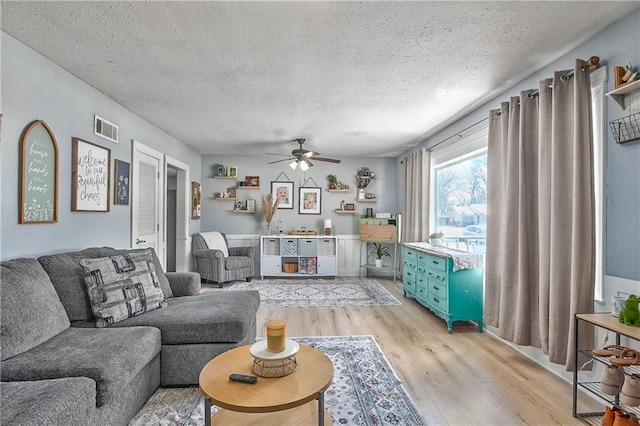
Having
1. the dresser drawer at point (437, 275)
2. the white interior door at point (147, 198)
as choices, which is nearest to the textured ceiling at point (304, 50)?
the white interior door at point (147, 198)

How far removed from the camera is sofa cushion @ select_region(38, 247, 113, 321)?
2.25 metres

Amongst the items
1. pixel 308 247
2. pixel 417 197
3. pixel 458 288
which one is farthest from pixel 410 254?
pixel 308 247

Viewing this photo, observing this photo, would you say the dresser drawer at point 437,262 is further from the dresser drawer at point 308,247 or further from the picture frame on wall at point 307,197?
the picture frame on wall at point 307,197

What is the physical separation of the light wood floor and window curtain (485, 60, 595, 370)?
244mm

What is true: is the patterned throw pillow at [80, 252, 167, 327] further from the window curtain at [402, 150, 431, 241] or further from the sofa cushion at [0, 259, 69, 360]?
the window curtain at [402, 150, 431, 241]

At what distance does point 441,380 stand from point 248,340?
151 cm

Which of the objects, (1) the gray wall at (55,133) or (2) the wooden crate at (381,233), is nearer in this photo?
(1) the gray wall at (55,133)

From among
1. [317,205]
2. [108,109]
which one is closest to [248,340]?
[108,109]

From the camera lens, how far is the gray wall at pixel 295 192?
21.9 ft

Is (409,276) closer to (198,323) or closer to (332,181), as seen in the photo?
(332,181)

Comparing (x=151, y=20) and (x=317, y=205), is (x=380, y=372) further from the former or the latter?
(x=317, y=205)

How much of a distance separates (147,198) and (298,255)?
2.95m

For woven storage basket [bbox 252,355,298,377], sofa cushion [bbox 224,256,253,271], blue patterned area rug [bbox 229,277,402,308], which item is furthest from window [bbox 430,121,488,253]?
sofa cushion [bbox 224,256,253,271]

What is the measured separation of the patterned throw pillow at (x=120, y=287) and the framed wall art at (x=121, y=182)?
43.5 inches
